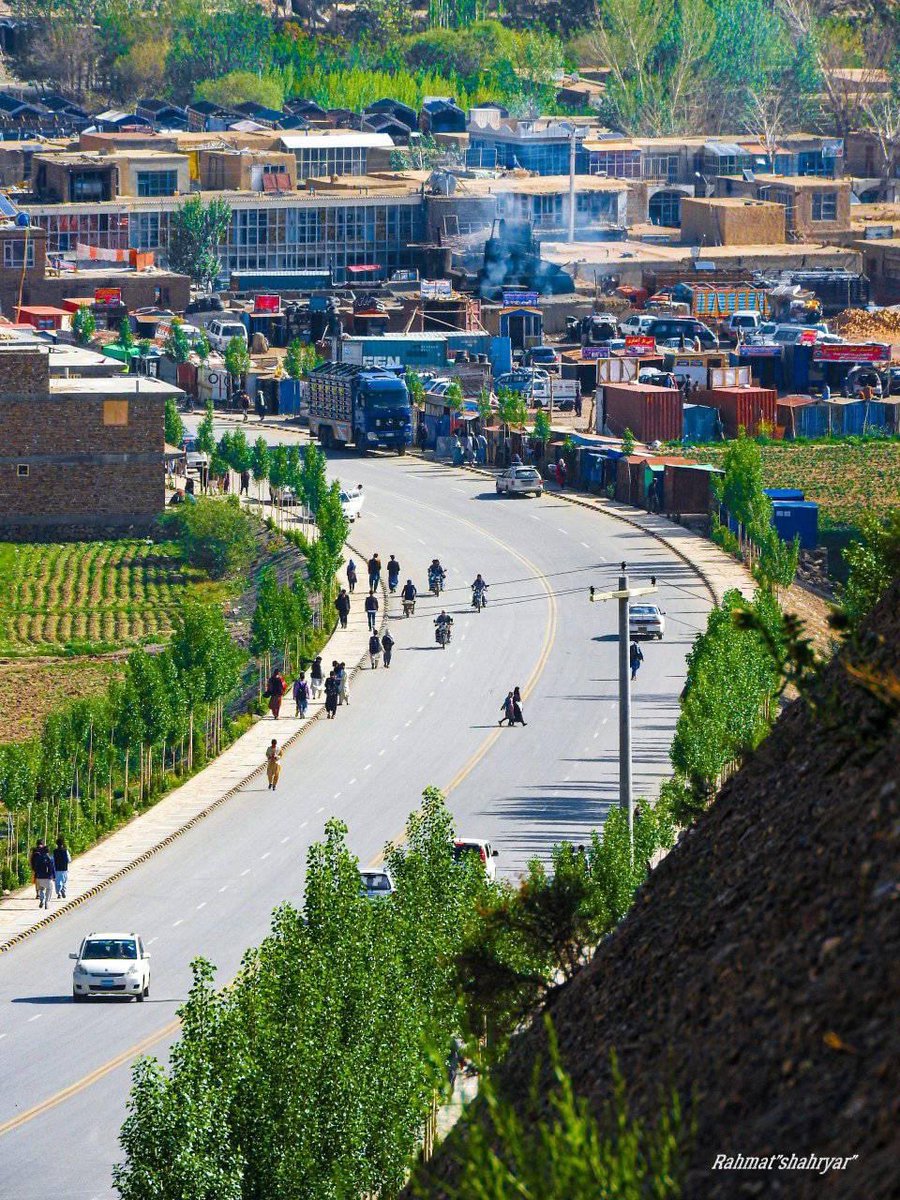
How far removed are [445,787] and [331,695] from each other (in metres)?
7.21

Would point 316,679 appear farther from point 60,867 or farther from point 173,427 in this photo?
point 173,427

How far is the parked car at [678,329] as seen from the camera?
114 metres

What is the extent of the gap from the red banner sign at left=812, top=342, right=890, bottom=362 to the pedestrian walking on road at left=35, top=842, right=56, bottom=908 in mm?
66844

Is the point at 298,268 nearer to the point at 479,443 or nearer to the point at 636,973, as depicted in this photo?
the point at 479,443

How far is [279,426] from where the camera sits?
336ft

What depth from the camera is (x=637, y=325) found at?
11656 cm

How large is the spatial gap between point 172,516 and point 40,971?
47.3 m

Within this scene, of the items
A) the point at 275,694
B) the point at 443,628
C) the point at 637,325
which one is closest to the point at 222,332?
the point at 637,325

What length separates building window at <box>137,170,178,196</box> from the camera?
146375mm

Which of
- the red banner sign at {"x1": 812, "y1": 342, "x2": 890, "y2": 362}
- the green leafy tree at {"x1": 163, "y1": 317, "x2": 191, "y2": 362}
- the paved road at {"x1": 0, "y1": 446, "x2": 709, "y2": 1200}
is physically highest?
the red banner sign at {"x1": 812, "y1": 342, "x2": 890, "y2": 362}

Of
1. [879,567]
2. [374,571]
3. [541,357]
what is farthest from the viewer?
[541,357]

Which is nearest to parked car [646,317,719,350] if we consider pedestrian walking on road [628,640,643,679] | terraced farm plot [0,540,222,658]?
terraced farm plot [0,540,222,658]

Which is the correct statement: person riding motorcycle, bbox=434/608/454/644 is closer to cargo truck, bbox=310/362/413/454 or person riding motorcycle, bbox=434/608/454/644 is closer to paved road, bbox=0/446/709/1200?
paved road, bbox=0/446/709/1200

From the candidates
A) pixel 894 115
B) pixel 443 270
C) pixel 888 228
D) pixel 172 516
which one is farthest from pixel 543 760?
pixel 894 115
